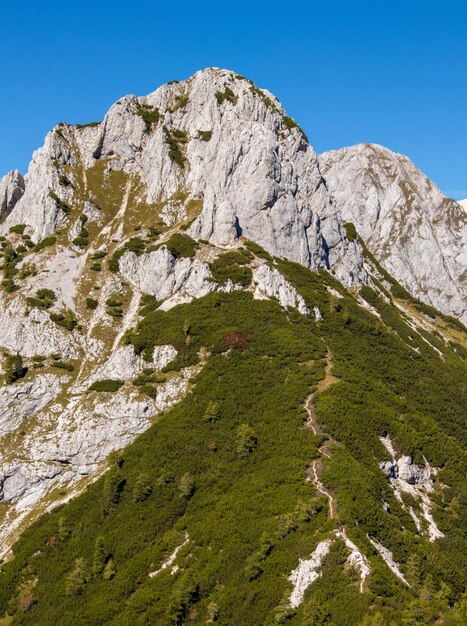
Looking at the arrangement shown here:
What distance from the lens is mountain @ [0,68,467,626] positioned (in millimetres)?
44938

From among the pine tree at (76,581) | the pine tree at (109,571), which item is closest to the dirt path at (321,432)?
the pine tree at (109,571)

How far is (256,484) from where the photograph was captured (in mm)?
54219

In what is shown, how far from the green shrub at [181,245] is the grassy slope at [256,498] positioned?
12632mm

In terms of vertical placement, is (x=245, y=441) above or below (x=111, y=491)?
below

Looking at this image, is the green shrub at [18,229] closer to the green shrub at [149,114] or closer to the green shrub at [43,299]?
the green shrub at [43,299]

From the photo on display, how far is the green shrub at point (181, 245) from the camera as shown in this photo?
9769cm

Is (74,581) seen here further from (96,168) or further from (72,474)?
(96,168)

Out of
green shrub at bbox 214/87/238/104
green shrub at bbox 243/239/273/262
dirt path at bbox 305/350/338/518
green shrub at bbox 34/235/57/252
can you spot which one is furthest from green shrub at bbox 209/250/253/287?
green shrub at bbox 214/87/238/104

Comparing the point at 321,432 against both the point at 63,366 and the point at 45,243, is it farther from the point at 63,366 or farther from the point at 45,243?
the point at 45,243

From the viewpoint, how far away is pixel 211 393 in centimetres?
7100

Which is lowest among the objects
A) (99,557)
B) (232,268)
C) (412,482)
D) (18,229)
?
(412,482)

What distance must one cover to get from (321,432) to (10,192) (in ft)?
348

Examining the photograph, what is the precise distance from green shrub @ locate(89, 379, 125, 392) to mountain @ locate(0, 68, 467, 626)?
287 millimetres

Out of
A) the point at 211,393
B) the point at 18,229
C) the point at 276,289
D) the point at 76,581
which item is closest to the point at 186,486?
the point at 76,581
